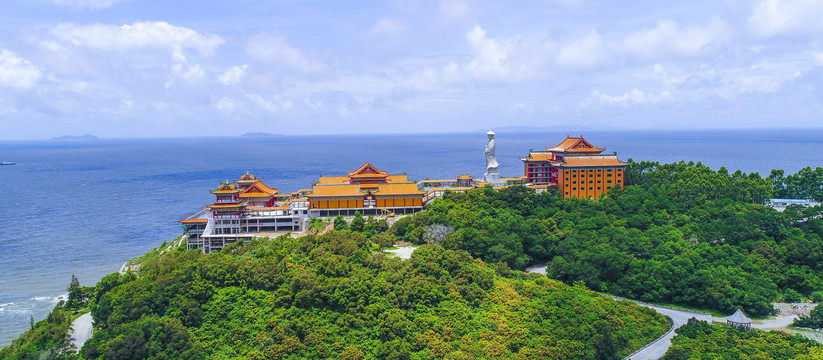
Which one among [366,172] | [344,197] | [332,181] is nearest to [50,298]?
[344,197]

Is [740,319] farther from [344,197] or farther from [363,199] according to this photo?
[344,197]

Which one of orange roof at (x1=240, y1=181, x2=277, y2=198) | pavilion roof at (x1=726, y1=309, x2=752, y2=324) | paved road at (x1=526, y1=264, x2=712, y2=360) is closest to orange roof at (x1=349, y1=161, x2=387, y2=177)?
orange roof at (x1=240, y1=181, x2=277, y2=198)

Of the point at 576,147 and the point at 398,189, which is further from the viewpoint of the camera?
the point at 576,147

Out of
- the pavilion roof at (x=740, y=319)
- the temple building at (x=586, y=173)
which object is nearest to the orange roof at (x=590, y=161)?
the temple building at (x=586, y=173)

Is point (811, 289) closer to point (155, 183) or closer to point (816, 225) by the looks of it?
point (816, 225)

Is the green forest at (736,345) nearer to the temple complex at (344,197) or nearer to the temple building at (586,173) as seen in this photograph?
the temple building at (586,173)
